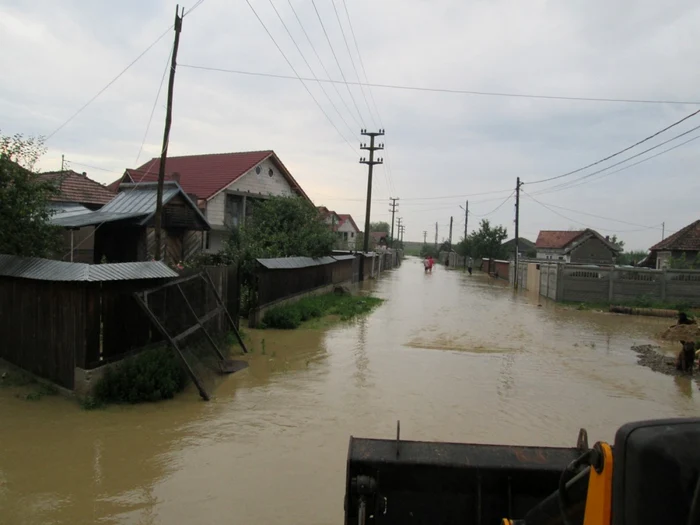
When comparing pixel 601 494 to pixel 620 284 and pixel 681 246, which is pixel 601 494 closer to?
pixel 620 284

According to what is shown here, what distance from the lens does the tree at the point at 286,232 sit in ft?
60.0

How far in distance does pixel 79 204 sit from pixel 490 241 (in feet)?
155

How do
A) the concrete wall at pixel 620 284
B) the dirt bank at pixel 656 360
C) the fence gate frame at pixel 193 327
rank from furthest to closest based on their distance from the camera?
the concrete wall at pixel 620 284, the dirt bank at pixel 656 360, the fence gate frame at pixel 193 327

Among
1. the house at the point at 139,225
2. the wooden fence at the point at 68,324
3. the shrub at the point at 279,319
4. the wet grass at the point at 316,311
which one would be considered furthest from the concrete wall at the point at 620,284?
the wooden fence at the point at 68,324

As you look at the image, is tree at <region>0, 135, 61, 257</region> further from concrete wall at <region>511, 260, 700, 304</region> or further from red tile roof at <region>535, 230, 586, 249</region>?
red tile roof at <region>535, 230, 586, 249</region>

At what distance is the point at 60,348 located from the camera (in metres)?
6.57

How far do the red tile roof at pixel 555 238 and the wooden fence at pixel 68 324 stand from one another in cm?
6033

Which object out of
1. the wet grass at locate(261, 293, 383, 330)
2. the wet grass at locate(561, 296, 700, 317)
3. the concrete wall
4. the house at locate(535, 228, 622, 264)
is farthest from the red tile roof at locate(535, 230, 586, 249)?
the wet grass at locate(261, 293, 383, 330)

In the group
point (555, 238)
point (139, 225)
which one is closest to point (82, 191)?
point (139, 225)

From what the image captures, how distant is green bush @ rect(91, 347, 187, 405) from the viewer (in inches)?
256

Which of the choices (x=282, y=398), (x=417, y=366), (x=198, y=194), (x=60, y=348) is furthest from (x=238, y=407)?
(x=198, y=194)

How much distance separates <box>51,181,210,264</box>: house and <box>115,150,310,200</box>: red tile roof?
24.2ft

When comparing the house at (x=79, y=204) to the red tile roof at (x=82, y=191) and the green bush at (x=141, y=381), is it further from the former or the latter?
the green bush at (x=141, y=381)

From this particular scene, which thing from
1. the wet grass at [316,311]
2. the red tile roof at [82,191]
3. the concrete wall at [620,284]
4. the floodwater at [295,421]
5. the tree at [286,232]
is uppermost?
the red tile roof at [82,191]
